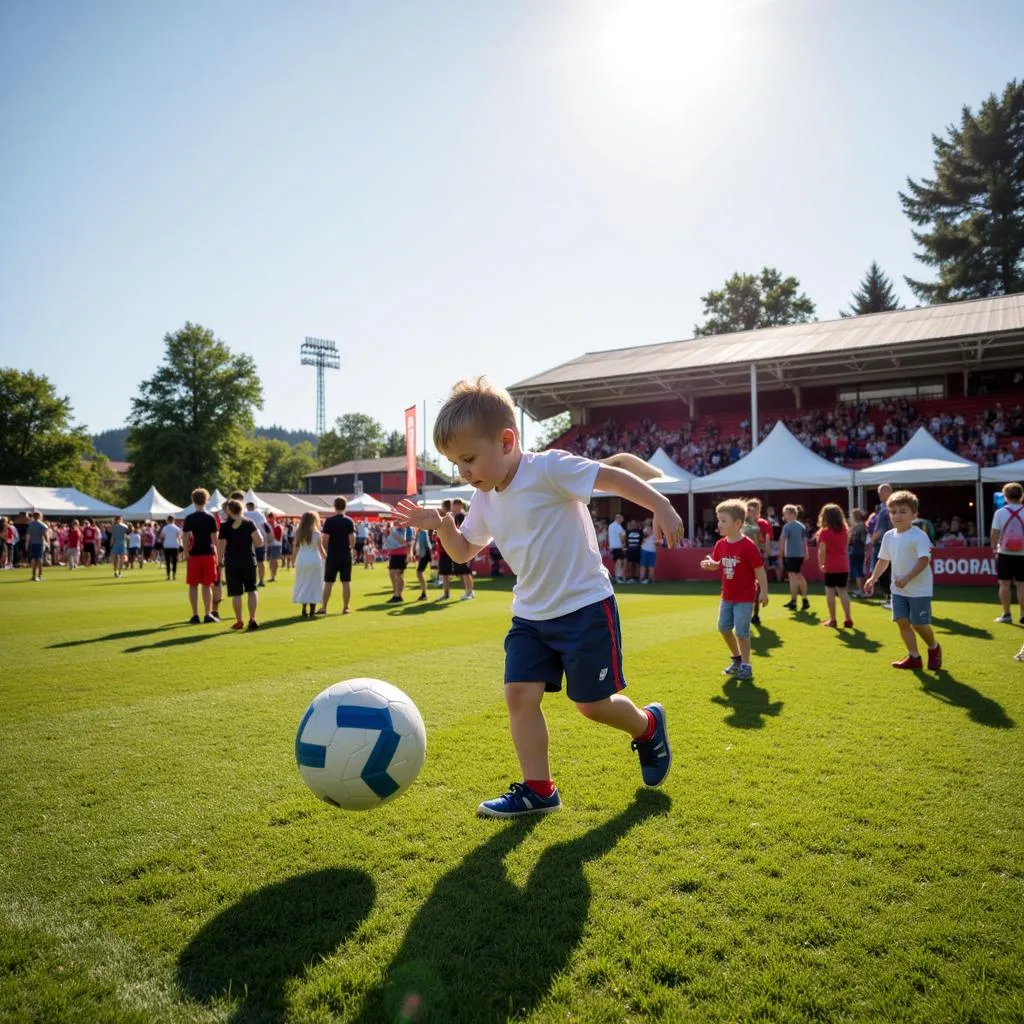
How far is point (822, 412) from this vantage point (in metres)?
31.2

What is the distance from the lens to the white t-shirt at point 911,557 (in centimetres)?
728

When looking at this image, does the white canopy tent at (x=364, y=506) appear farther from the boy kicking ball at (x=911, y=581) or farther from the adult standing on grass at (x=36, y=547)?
the boy kicking ball at (x=911, y=581)

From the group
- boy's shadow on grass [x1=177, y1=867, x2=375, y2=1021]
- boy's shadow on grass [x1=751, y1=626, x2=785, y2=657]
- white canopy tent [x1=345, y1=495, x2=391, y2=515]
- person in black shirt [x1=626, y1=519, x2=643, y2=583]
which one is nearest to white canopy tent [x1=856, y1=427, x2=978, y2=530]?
person in black shirt [x1=626, y1=519, x2=643, y2=583]

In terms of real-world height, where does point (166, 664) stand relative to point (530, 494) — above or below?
below

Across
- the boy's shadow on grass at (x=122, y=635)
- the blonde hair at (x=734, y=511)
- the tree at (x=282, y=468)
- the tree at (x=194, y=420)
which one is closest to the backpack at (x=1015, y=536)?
the blonde hair at (x=734, y=511)

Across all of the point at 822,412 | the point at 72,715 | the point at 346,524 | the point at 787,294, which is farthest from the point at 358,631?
the point at 787,294

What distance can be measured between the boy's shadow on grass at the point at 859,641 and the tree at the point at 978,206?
1809 inches

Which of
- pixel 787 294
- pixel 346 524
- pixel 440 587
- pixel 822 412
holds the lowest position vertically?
pixel 440 587

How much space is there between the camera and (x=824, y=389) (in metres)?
33.2

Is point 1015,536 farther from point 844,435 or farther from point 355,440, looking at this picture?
Result: point 355,440

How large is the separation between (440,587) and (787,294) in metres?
56.2

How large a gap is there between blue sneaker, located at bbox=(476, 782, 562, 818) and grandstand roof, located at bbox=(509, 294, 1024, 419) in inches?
1044

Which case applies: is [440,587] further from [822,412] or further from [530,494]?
[822,412]

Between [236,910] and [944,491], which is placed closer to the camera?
[236,910]
